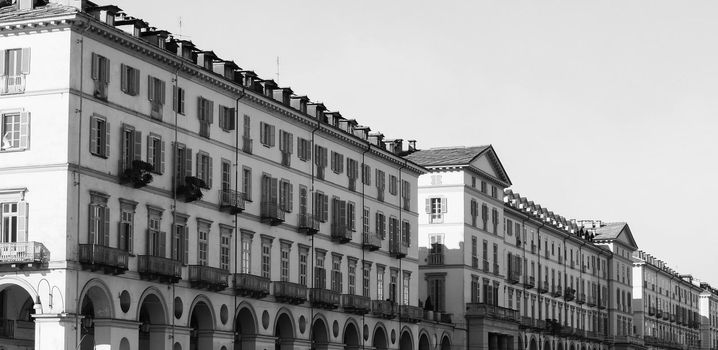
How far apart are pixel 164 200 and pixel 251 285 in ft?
31.5

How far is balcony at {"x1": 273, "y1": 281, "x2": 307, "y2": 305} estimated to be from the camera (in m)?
76.6

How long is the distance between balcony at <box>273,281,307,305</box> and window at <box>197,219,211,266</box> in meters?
8.05

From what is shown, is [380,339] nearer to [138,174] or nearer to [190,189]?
[190,189]

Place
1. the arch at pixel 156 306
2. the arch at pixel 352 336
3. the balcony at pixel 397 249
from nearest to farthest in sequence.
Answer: the arch at pixel 156 306, the arch at pixel 352 336, the balcony at pixel 397 249

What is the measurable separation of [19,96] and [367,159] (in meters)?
36.7

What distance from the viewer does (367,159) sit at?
3622 inches

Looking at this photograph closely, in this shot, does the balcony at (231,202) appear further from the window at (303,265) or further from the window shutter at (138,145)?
the window at (303,265)

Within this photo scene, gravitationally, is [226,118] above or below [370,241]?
above

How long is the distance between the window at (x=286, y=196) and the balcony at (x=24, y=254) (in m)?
22.7

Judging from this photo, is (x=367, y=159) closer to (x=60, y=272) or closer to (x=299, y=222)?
(x=299, y=222)

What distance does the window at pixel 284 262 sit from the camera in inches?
3073

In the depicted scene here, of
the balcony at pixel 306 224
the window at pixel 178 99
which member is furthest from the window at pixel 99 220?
the balcony at pixel 306 224

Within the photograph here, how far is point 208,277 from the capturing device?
224 ft

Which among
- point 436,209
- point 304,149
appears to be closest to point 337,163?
point 304,149
